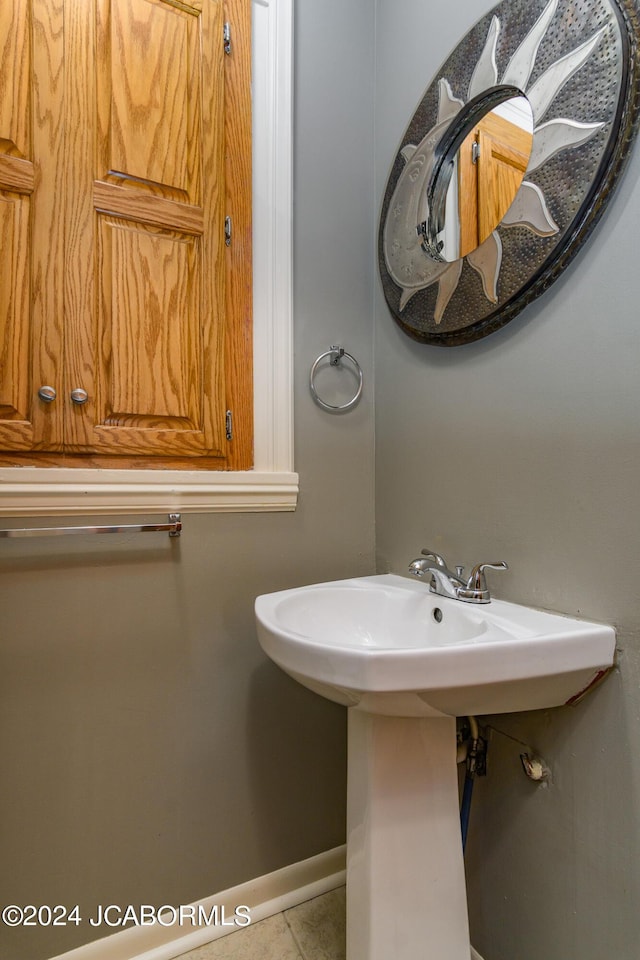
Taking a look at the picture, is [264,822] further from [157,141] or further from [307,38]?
[307,38]

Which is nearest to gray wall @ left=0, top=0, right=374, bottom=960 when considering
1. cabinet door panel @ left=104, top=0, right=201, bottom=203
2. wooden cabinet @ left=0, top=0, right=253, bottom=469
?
wooden cabinet @ left=0, top=0, right=253, bottom=469

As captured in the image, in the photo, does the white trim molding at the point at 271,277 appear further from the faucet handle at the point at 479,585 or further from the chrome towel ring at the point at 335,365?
the faucet handle at the point at 479,585

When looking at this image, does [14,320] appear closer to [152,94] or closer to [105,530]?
[105,530]

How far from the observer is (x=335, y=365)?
1263 mm

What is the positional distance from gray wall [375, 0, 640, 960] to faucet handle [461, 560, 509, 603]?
0.14 feet

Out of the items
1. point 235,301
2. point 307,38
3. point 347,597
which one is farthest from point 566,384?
point 307,38

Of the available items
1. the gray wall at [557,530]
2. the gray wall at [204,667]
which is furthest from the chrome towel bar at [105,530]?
the gray wall at [557,530]

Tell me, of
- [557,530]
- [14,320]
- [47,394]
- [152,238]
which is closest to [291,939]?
[557,530]

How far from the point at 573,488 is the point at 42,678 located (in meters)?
1.06

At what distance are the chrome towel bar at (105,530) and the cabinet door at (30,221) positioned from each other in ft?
0.56

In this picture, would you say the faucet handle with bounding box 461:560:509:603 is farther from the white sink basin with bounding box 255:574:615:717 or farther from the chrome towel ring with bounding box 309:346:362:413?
the chrome towel ring with bounding box 309:346:362:413

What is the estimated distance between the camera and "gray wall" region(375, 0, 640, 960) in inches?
27.9

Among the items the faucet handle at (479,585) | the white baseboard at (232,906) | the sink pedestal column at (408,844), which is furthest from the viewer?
the white baseboard at (232,906)

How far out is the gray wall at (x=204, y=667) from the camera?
3.08 feet
